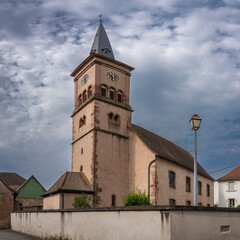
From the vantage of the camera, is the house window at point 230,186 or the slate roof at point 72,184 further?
the house window at point 230,186

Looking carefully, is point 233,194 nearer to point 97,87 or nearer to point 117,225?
point 97,87

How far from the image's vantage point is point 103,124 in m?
30.9

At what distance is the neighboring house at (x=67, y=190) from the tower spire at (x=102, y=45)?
13.3 metres

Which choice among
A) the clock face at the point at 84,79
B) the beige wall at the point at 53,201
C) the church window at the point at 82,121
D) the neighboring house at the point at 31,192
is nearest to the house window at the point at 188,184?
the church window at the point at 82,121

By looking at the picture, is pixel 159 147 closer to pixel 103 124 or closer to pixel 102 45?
pixel 103 124

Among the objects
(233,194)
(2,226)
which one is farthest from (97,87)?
(233,194)

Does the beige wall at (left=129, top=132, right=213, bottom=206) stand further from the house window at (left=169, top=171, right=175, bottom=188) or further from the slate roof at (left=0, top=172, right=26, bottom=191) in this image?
the slate roof at (left=0, top=172, right=26, bottom=191)

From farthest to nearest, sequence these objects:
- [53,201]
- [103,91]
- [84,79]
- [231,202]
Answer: [231,202], [84,79], [103,91], [53,201]

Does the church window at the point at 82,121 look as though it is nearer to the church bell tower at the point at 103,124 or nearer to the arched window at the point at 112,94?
the church bell tower at the point at 103,124

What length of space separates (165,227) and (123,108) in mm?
23374

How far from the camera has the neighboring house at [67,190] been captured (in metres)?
26.9

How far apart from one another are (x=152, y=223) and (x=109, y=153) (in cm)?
1954

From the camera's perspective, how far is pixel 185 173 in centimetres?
3438

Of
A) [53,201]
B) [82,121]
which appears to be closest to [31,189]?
[82,121]
